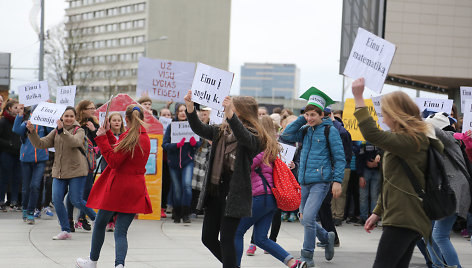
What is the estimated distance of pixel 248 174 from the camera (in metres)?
6.22

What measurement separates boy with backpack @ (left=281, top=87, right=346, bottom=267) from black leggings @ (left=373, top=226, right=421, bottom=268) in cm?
304

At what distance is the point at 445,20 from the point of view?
118ft

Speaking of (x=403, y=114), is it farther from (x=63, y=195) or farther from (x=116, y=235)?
(x=63, y=195)

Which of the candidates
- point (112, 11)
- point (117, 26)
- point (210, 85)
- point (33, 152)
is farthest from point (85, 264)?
point (112, 11)

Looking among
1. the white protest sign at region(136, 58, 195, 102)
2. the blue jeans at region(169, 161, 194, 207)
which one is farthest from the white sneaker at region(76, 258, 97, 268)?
the white protest sign at region(136, 58, 195, 102)

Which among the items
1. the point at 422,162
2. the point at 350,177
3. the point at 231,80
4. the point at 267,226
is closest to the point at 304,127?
the point at 231,80

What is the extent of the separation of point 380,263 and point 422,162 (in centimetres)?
78

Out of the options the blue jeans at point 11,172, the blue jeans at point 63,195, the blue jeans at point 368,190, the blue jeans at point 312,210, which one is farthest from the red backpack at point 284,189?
the blue jeans at point 11,172

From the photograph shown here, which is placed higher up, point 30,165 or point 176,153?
point 176,153

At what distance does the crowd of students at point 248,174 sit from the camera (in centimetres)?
506

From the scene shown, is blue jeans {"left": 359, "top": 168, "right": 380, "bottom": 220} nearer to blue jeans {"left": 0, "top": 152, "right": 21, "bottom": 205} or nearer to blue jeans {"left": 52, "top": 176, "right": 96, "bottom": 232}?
blue jeans {"left": 52, "top": 176, "right": 96, "bottom": 232}

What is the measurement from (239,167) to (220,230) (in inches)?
23.1

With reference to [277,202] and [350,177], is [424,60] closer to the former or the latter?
[350,177]

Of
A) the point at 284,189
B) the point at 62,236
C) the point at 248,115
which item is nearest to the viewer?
the point at 248,115
